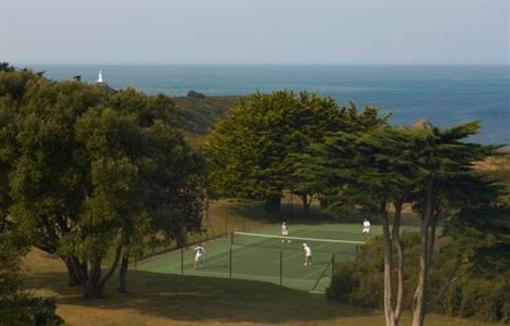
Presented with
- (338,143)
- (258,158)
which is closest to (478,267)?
(338,143)

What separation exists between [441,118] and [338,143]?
16274 centimetres

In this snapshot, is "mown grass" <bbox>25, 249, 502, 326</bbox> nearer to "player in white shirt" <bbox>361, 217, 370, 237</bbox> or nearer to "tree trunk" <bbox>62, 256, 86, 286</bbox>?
"tree trunk" <bbox>62, 256, 86, 286</bbox>

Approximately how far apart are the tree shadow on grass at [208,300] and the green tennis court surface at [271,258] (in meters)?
2.81

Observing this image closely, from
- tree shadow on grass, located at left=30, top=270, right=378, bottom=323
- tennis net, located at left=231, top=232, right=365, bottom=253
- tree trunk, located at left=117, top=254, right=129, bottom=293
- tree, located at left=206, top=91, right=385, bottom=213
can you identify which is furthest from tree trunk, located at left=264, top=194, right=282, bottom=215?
tree trunk, located at left=117, top=254, right=129, bottom=293

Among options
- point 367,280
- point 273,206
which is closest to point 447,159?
point 367,280

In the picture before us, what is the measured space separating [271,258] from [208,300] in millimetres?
12643

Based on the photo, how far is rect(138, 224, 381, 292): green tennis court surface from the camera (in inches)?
1542

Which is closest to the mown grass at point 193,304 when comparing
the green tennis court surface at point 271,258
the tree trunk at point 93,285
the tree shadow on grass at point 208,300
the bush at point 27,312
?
the tree shadow on grass at point 208,300

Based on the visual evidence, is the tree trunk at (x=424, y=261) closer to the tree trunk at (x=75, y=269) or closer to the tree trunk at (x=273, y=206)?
the tree trunk at (x=75, y=269)

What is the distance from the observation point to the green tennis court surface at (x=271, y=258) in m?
39.2

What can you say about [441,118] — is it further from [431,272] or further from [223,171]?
[431,272]

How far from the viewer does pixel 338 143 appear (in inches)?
953

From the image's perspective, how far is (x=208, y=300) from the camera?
1240 inches

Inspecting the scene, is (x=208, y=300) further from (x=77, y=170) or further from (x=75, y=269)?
(x=77, y=170)
